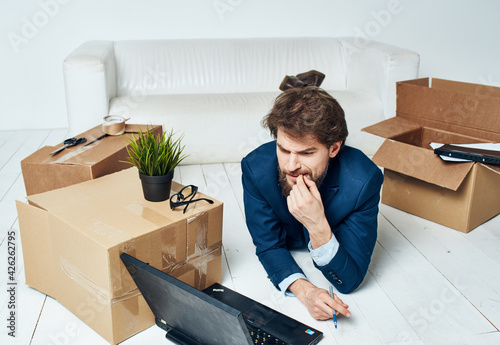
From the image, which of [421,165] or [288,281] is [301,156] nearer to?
[288,281]

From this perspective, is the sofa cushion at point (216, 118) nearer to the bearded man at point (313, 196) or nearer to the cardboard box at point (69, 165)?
the cardboard box at point (69, 165)

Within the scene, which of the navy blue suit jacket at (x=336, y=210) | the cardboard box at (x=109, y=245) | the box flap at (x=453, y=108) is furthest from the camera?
the box flap at (x=453, y=108)

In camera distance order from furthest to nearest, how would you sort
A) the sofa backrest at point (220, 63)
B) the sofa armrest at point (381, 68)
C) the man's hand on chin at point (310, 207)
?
1. the sofa backrest at point (220, 63)
2. the sofa armrest at point (381, 68)
3. the man's hand on chin at point (310, 207)

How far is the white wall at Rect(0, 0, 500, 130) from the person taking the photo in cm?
343

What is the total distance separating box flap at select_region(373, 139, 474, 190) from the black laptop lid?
1195 mm

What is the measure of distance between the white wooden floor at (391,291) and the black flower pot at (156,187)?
0.40 metres

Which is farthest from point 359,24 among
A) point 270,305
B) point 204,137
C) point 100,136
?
point 270,305

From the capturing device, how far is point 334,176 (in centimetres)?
168

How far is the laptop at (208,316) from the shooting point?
1.21 meters

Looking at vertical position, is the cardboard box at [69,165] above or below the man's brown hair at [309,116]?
below

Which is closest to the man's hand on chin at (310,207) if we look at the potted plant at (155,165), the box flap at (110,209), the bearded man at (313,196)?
the bearded man at (313,196)

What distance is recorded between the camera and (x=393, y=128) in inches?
93.0

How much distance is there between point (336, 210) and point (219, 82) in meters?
1.96

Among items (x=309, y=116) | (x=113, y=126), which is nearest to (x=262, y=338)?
(x=309, y=116)
